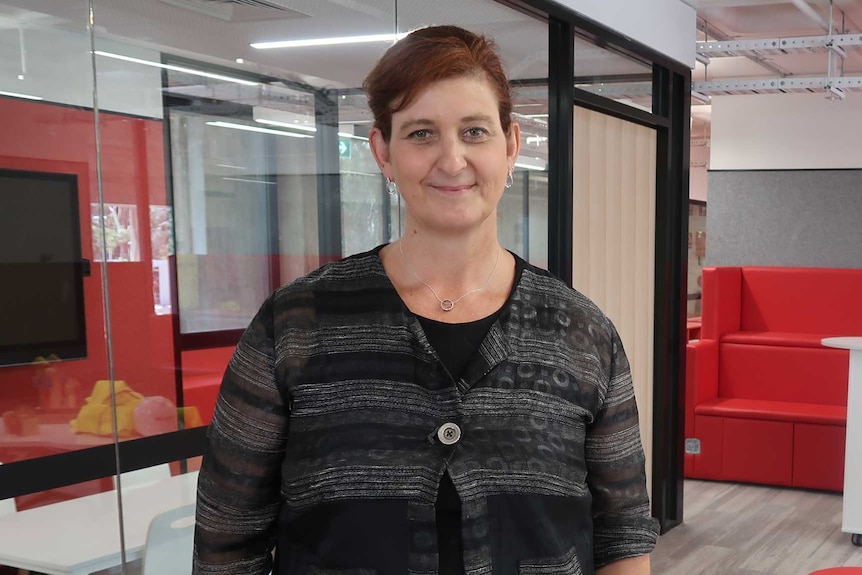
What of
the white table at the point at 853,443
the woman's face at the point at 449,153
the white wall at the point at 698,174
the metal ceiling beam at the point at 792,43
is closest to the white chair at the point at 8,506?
the woman's face at the point at 449,153

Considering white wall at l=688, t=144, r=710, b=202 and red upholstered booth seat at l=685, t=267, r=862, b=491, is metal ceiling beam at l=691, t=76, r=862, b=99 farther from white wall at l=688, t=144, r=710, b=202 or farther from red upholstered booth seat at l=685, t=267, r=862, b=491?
white wall at l=688, t=144, r=710, b=202

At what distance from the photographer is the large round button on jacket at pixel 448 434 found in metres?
1.25

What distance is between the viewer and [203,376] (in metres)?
2.23

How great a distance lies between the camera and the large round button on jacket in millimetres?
1251

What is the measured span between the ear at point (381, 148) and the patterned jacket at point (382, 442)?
15cm

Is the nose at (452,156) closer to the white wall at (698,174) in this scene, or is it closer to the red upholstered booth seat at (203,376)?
the red upholstered booth seat at (203,376)

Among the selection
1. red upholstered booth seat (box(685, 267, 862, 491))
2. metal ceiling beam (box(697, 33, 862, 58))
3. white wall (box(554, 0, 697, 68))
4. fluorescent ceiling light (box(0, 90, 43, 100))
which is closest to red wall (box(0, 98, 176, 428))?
fluorescent ceiling light (box(0, 90, 43, 100))

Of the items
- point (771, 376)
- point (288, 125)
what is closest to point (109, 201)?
point (288, 125)

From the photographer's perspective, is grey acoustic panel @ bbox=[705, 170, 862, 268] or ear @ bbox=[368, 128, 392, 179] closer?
ear @ bbox=[368, 128, 392, 179]

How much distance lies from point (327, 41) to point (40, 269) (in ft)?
3.61

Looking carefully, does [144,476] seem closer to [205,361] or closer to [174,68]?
[205,361]

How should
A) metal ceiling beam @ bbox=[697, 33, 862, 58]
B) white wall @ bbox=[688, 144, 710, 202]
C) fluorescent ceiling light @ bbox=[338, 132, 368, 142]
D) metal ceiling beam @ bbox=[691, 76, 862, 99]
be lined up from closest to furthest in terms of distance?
1. fluorescent ceiling light @ bbox=[338, 132, 368, 142]
2. metal ceiling beam @ bbox=[697, 33, 862, 58]
3. metal ceiling beam @ bbox=[691, 76, 862, 99]
4. white wall @ bbox=[688, 144, 710, 202]

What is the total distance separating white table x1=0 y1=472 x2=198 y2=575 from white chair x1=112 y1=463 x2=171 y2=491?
0.04 ft

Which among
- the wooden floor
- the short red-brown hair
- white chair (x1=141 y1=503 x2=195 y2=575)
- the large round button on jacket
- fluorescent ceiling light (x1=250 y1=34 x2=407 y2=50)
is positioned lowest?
the wooden floor
